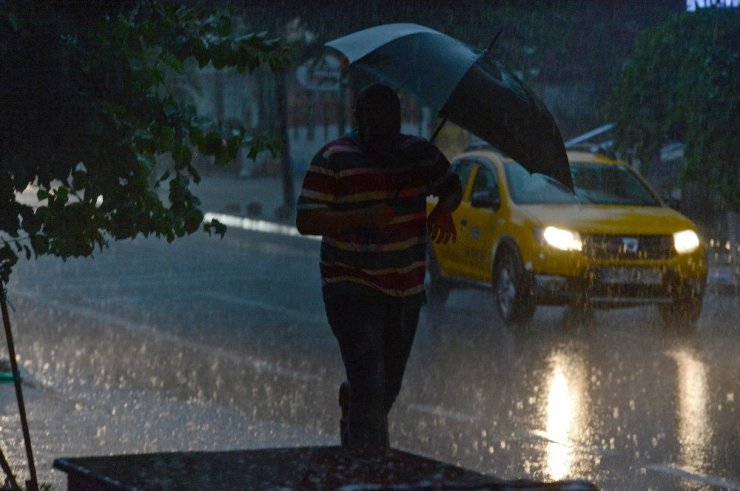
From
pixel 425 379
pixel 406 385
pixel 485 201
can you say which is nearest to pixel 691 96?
pixel 485 201

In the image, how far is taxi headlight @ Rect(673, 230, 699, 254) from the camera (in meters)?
15.1

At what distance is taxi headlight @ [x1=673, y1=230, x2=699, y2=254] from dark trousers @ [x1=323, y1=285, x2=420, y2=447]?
8744 millimetres

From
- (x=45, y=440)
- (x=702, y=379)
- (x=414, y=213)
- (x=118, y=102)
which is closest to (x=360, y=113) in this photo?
(x=414, y=213)

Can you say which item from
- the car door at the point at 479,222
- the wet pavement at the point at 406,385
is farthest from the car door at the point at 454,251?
the wet pavement at the point at 406,385

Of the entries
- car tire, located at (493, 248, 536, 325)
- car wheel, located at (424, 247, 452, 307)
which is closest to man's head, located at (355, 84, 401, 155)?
car tire, located at (493, 248, 536, 325)

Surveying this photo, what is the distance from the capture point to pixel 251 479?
5.02 meters

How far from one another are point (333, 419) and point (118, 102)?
444 cm

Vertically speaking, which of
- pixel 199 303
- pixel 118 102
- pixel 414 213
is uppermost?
pixel 118 102

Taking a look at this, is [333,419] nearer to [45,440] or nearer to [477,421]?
[477,421]

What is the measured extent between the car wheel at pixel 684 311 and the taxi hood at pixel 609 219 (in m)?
0.63

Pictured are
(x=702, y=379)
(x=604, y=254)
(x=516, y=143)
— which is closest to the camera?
(x=516, y=143)

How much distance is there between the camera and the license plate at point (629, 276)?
14.8m

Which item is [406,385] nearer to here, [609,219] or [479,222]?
[609,219]

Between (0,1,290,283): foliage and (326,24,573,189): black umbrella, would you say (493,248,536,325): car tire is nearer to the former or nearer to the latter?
(326,24,573,189): black umbrella
